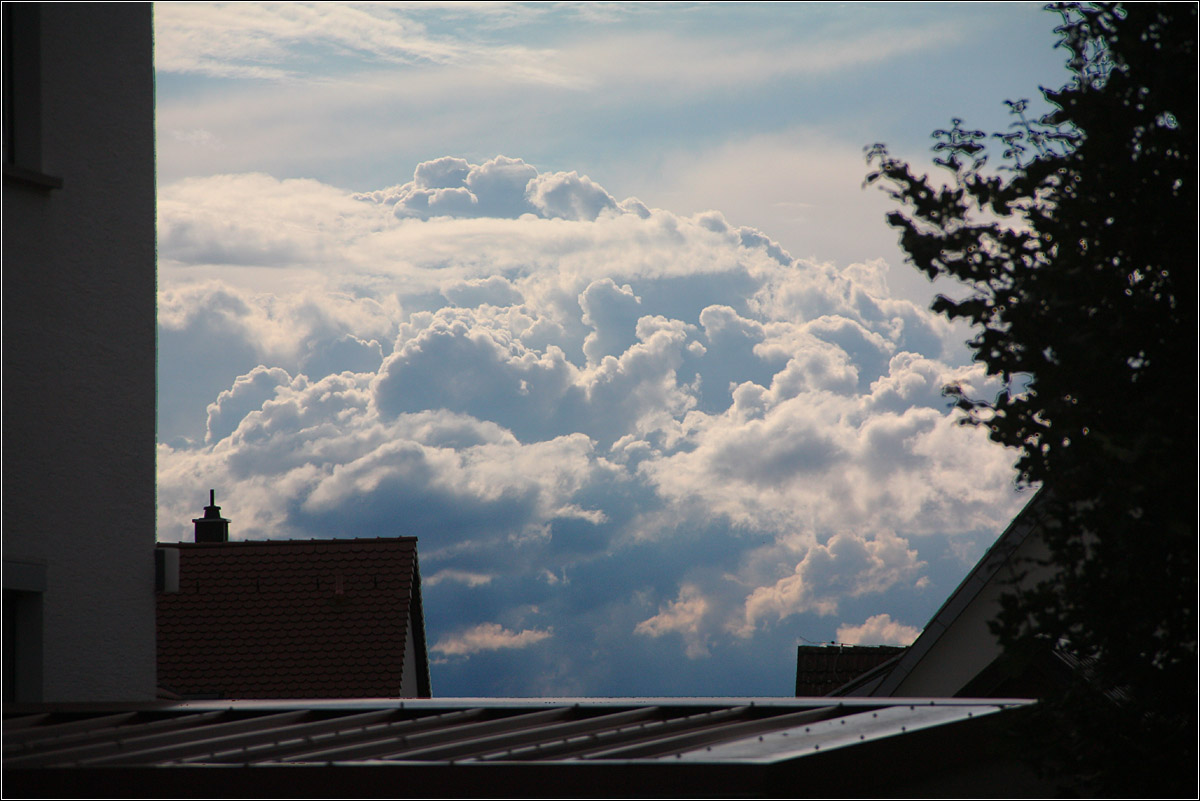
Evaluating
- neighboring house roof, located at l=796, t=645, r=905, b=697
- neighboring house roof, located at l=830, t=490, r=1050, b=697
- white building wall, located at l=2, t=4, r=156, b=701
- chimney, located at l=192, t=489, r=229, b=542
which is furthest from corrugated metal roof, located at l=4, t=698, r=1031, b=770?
chimney, located at l=192, t=489, r=229, b=542

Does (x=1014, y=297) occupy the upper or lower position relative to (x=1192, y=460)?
upper

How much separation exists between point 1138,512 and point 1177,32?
245cm

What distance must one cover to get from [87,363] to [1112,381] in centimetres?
789

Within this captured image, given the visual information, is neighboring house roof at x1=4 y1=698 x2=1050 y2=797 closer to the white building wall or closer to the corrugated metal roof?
the corrugated metal roof

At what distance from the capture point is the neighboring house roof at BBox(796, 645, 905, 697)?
20.3 m

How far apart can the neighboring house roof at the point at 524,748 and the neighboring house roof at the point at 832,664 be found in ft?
40.4

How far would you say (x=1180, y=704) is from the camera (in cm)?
599

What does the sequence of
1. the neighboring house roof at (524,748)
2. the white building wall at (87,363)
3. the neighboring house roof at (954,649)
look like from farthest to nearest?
the neighboring house roof at (954,649) → the white building wall at (87,363) → the neighboring house roof at (524,748)

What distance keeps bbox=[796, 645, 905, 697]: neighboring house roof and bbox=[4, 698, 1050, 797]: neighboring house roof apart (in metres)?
12.3

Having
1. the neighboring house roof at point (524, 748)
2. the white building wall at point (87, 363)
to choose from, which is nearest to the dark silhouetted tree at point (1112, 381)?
the neighboring house roof at point (524, 748)

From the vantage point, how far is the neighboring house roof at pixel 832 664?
20297 millimetres

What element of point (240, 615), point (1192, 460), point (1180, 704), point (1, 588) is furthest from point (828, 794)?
point (240, 615)

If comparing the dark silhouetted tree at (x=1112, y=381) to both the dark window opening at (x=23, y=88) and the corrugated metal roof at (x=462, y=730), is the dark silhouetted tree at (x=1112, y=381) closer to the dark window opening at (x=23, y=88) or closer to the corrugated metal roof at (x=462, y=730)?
the corrugated metal roof at (x=462, y=730)

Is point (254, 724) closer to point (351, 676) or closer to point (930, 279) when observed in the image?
point (930, 279)
